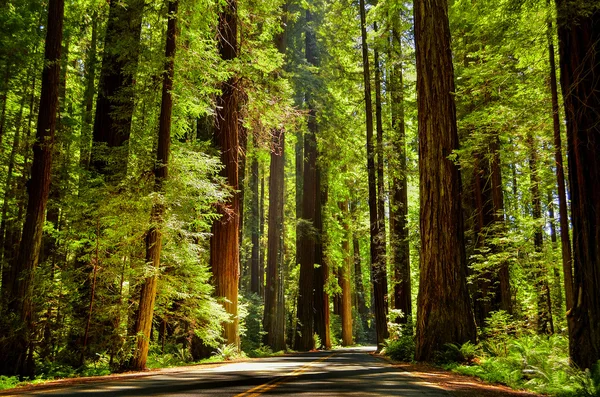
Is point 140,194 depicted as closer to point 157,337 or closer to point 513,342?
point 157,337

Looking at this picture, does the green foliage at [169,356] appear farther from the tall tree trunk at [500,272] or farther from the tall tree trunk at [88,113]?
the tall tree trunk at [500,272]

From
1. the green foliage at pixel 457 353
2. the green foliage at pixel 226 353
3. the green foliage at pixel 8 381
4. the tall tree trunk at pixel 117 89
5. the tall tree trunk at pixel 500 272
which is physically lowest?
the green foliage at pixel 226 353

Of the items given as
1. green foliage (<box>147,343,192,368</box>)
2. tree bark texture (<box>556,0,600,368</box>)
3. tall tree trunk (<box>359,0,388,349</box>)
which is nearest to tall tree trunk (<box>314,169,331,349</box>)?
tall tree trunk (<box>359,0,388,349</box>)

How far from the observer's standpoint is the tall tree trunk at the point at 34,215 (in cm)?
926

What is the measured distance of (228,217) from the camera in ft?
51.9

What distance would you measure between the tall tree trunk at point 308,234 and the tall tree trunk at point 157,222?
1198cm

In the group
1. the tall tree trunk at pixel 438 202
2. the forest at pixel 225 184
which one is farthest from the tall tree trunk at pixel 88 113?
the tall tree trunk at pixel 438 202

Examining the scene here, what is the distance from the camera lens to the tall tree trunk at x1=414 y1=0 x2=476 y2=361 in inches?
407

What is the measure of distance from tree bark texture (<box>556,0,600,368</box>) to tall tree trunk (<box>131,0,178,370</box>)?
8.38 metres

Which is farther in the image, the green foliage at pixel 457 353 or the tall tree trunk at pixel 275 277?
the tall tree trunk at pixel 275 277

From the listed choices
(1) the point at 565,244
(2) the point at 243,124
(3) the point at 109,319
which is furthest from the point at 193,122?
(1) the point at 565,244

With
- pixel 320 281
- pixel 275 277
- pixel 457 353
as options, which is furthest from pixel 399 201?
pixel 457 353

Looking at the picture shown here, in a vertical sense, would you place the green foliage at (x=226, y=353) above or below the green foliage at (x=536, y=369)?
below

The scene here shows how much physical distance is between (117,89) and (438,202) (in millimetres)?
9749
